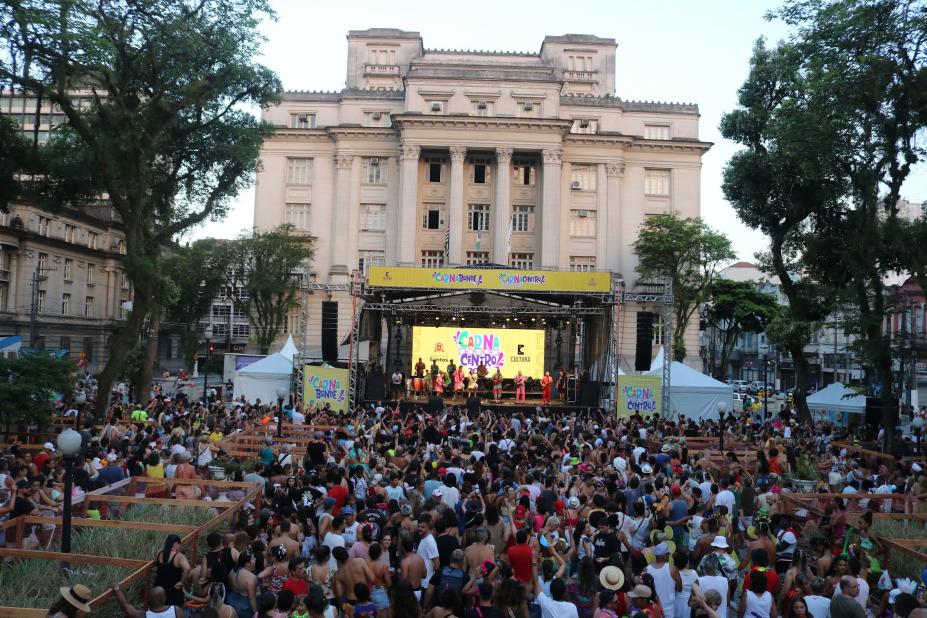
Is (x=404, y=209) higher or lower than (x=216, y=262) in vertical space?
higher

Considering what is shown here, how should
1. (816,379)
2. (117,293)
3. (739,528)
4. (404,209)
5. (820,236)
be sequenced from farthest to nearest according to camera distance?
(816,379)
(117,293)
(404,209)
(820,236)
(739,528)

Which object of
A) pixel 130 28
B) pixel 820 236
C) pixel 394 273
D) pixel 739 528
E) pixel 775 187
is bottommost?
pixel 739 528

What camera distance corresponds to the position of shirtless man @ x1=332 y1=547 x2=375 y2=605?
7395 millimetres

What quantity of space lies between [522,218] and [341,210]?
12.1 meters

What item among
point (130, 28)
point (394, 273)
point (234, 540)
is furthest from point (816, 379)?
point (234, 540)

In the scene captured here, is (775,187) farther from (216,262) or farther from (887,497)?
(216,262)

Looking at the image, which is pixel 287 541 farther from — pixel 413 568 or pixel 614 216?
pixel 614 216

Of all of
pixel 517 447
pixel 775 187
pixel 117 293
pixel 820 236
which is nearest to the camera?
pixel 517 447

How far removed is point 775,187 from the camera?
2814 cm

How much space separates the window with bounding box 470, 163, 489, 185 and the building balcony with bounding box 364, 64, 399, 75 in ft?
32.7

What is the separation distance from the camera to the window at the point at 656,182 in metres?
47.9

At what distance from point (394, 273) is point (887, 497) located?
61.8ft

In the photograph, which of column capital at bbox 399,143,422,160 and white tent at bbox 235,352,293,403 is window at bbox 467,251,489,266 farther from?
white tent at bbox 235,352,293,403

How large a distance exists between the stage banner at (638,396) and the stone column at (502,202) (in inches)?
779
